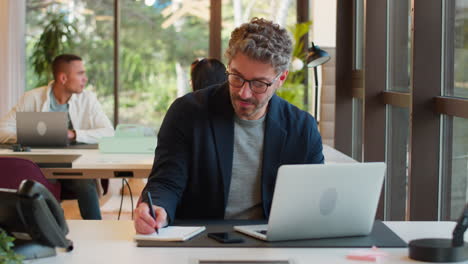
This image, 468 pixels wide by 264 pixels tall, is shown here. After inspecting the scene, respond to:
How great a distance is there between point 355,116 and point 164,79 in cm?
350

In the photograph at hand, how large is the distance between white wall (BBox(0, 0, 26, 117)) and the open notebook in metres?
7.05

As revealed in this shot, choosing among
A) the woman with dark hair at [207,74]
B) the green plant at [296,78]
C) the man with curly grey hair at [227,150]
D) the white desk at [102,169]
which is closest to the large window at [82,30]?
the green plant at [296,78]

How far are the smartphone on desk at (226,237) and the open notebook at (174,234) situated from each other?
2.5 inches

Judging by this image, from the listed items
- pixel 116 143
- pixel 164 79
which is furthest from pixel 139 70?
pixel 116 143

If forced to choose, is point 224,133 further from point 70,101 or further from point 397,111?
point 70,101

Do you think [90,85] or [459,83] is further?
[90,85]

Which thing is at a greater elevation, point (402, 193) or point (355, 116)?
point (355, 116)

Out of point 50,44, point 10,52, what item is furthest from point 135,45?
point 10,52

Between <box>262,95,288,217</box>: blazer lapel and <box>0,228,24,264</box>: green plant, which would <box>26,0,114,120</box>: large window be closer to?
<box>262,95,288,217</box>: blazer lapel

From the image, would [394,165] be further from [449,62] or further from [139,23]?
[139,23]

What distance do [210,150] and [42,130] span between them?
8.02 ft

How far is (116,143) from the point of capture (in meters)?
4.79

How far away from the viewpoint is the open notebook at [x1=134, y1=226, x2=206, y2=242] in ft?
7.66

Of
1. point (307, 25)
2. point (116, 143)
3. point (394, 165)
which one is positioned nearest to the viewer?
point (116, 143)
